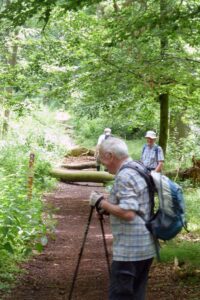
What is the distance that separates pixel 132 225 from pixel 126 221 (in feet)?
0.21

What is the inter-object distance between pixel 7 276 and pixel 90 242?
2.87 meters

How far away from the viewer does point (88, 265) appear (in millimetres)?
7473

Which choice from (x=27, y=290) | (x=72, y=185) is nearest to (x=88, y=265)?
(x=27, y=290)

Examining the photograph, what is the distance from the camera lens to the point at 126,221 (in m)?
3.80

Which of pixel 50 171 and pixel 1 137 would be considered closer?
pixel 50 171

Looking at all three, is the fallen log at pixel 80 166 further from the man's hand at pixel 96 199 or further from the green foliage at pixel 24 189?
the man's hand at pixel 96 199

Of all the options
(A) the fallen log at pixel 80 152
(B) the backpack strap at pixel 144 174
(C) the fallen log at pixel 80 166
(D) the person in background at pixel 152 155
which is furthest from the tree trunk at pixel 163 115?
(A) the fallen log at pixel 80 152

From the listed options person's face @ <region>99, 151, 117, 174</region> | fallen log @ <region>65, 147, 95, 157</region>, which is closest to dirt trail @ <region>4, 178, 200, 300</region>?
person's face @ <region>99, 151, 117, 174</region>

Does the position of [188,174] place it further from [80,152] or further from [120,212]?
[80,152]

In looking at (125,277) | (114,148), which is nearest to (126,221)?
(125,277)

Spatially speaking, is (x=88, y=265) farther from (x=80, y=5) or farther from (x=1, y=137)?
(x=1, y=137)

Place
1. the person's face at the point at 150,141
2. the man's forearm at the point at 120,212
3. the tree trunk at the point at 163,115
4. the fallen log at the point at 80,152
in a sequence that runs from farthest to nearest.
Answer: the fallen log at the point at 80,152 < the tree trunk at the point at 163,115 < the person's face at the point at 150,141 < the man's forearm at the point at 120,212

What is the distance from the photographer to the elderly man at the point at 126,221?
3.78 m

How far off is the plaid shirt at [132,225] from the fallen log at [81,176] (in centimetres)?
1163
